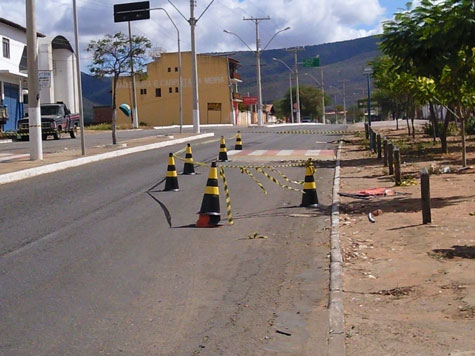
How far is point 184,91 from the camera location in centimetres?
9119

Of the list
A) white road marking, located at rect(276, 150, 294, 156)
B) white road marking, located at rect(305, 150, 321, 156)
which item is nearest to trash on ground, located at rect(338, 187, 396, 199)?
white road marking, located at rect(276, 150, 294, 156)

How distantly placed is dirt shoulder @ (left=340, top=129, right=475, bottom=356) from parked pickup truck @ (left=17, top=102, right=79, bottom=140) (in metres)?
28.8

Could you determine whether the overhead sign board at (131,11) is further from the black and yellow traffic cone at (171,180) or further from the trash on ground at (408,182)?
the trash on ground at (408,182)

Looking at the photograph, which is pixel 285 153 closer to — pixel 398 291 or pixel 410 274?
pixel 410 274

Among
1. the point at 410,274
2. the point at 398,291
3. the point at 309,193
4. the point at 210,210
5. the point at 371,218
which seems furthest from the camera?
the point at 309,193

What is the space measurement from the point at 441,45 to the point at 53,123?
2888 cm

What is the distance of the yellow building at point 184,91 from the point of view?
91.3m

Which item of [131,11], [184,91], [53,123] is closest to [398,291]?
[53,123]

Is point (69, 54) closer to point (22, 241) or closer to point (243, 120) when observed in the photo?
point (243, 120)

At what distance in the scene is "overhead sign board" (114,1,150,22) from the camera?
4162cm

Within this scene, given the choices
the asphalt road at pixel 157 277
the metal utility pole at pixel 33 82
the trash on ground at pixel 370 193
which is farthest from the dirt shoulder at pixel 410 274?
the metal utility pole at pixel 33 82

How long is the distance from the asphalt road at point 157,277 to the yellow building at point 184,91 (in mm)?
77059

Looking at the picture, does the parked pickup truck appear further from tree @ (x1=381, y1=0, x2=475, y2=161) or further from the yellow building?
the yellow building

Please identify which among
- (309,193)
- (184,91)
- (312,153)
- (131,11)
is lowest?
(309,193)
